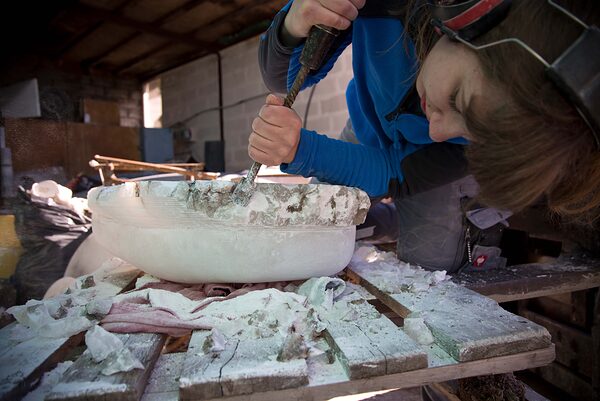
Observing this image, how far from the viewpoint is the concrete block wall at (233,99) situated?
316 cm

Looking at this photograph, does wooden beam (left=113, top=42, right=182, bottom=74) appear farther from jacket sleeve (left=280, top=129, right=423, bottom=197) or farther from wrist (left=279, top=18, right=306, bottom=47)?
jacket sleeve (left=280, top=129, right=423, bottom=197)

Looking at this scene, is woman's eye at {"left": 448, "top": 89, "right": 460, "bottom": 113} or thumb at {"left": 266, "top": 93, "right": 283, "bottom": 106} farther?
thumb at {"left": 266, "top": 93, "right": 283, "bottom": 106}

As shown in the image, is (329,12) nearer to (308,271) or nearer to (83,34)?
(308,271)

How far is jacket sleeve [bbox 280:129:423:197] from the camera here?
999 millimetres

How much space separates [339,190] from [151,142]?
14.1 ft

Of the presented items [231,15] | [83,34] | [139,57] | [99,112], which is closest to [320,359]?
[231,15]

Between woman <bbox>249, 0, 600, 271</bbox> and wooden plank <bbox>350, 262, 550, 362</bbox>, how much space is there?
208 millimetres

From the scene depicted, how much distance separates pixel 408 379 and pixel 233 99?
14.0 feet

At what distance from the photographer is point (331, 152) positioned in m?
1.02

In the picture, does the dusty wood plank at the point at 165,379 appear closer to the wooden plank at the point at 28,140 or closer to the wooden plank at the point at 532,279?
the wooden plank at the point at 28,140

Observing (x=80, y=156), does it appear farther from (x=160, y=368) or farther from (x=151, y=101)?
(x=160, y=368)

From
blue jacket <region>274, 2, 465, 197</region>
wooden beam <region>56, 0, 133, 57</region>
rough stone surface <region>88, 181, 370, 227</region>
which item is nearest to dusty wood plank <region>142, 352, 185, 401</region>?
rough stone surface <region>88, 181, 370, 227</region>

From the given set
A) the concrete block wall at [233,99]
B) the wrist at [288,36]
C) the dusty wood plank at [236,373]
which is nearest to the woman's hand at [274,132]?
the wrist at [288,36]

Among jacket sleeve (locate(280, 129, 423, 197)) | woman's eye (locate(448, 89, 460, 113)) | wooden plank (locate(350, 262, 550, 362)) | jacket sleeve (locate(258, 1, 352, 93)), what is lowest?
wooden plank (locate(350, 262, 550, 362))
